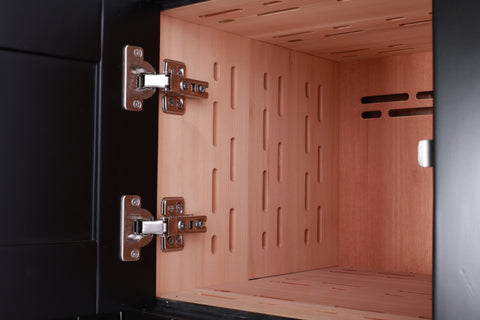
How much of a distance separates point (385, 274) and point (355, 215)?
18 cm

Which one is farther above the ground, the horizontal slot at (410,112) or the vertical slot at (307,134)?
the horizontal slot at (410,112)

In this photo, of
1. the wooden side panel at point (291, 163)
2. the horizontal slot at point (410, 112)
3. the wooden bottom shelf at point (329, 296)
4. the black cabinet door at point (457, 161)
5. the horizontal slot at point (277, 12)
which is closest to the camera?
the black cabinet door at point (457, 161)

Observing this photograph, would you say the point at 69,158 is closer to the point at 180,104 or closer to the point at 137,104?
the point at 137,104

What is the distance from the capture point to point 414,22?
1.16m

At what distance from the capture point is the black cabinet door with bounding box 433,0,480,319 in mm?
730

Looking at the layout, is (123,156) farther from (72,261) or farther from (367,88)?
(367,88)

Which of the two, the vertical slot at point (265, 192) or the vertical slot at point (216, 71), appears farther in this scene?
the vertical slot at point (265, 192)

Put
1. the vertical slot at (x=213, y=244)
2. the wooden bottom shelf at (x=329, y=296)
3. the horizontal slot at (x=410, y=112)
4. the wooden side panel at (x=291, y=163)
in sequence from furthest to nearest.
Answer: the horizontal slot at (x=410, y=112) → the wooden side panel at (x=291, y=163) → the vertical slot at (x=213, y=244) → the wooden bottom shelf at (x=329, y=296)

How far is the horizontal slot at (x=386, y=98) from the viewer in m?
1.49

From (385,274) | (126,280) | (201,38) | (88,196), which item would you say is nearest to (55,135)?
(88,196)

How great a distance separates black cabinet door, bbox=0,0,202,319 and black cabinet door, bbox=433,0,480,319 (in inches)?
18.6

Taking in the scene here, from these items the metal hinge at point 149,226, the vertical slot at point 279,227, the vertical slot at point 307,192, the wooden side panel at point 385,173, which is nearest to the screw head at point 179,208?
the metal hinge at point 149,226

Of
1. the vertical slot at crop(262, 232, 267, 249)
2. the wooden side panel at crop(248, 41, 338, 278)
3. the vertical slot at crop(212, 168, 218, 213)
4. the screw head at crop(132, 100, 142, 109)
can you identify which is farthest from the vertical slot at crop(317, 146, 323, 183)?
the screw head at crop(132, 100, 142, 109)

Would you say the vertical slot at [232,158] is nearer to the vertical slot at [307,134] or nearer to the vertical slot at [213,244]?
the vertical slot at [213,244]
